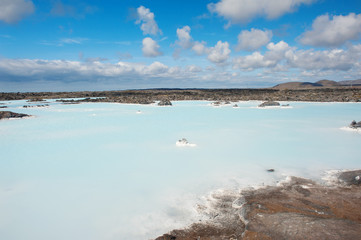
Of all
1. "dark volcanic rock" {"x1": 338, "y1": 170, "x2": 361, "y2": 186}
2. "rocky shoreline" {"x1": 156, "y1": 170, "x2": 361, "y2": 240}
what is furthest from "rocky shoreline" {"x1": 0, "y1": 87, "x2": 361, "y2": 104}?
"rocky shoreline" {"x1": 156, "y1": 170, "x2": 361, "y2": 240}

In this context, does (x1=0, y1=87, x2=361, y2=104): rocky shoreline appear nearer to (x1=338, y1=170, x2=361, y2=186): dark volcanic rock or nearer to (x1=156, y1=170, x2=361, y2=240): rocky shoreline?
(x1=338, y1=170, x2=361, y2=186): dark volcanic rock

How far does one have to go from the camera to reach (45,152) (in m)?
8.12

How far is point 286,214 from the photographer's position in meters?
3.51

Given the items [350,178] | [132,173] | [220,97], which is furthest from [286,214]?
[220,97]

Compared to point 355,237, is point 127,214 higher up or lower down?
lower down

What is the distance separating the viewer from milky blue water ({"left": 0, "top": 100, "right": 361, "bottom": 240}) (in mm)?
3771

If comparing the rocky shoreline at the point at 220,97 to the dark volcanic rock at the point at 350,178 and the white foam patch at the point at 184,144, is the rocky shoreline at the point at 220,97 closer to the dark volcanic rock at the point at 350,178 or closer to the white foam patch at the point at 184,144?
the white foam patch at the point at 184,144

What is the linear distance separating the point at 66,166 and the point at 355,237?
6653 mm

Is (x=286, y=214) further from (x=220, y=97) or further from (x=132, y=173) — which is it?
(x=220, y=97)

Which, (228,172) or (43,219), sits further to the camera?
(228,172)

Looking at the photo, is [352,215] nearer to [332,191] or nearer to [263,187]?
[332,191]

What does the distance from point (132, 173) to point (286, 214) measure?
3.79 meters

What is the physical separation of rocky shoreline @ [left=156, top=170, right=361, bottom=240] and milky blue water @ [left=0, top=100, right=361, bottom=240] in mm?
408

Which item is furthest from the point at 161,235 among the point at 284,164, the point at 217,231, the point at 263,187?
the point at 284,164
